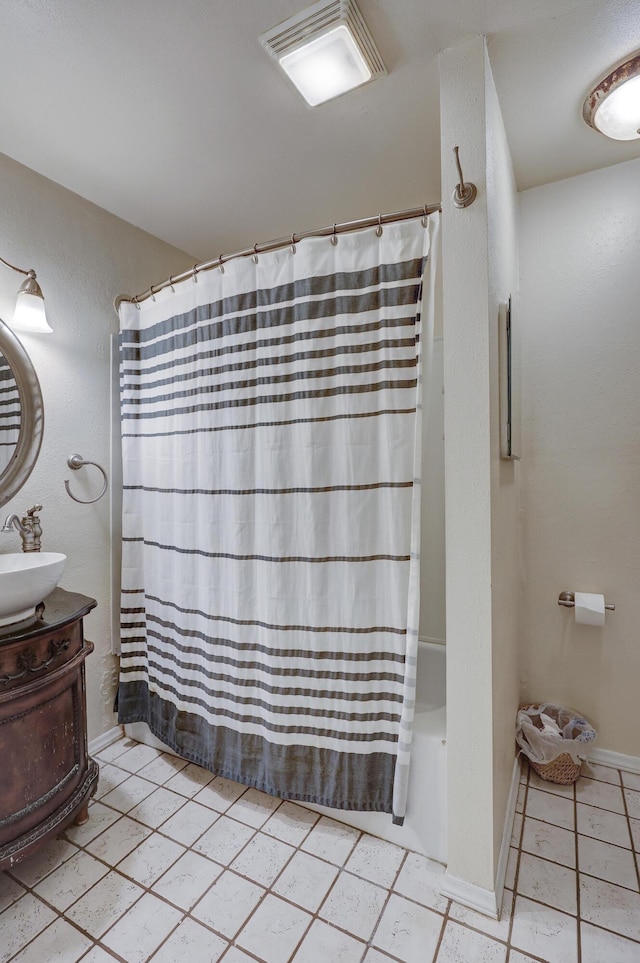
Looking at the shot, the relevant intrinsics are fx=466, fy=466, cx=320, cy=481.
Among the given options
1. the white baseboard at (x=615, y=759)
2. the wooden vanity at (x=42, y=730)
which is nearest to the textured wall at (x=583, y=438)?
the white baseboard at (x=615, y=759)

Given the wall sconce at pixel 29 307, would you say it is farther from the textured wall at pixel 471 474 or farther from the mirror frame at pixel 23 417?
the textured wall at pixel 471 474

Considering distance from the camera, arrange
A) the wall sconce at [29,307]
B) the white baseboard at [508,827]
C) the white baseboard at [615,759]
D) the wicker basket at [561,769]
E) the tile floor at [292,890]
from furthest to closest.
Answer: the white baseboard at [615,759]
the wicker basket at [561,769]
the wall sconce at [29,307]
the white baseboard at [508,827]
the tile floor at [292,890]

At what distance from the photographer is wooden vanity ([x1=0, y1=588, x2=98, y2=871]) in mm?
1361

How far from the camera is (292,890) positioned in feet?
4.47

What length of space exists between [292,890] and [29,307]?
211 cm

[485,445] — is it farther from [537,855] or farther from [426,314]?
[537,855]

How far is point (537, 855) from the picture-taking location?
4.89ft

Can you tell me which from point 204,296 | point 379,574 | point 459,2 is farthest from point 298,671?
point 459,2

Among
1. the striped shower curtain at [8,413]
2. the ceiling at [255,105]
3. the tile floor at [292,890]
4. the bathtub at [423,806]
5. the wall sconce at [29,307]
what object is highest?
the ceiling at [255,105]

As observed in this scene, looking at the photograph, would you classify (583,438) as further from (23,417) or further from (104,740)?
A: (104,740)

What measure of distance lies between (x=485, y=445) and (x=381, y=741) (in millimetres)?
980

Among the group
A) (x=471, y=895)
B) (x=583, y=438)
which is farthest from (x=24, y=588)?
(x=583, y=438)

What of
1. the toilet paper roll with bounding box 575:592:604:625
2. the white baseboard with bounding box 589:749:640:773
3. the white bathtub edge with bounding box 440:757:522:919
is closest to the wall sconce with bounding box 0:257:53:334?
the white bathtub edge with bounding box 440:757:522:919

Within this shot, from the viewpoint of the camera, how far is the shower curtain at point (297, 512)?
4.64 ft
